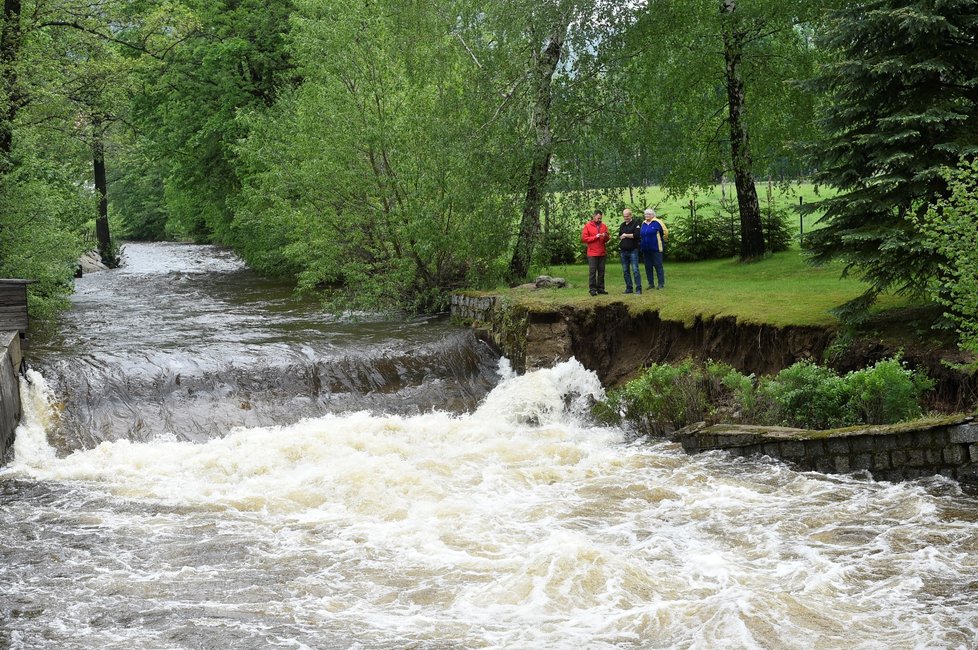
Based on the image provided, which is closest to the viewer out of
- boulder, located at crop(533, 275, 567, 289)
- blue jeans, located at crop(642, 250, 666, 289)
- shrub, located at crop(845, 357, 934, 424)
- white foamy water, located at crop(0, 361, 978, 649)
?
white foamy water, located at crop(0, 361, 978, 649)

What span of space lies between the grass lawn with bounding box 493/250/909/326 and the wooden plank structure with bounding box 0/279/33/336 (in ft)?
28.4

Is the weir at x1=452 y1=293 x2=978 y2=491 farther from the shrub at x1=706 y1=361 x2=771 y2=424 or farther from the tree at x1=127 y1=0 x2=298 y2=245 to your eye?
the tree at x1=127 y1=0 x2=298 y2=245

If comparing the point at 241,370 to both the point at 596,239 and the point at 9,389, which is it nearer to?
the point at 9,389

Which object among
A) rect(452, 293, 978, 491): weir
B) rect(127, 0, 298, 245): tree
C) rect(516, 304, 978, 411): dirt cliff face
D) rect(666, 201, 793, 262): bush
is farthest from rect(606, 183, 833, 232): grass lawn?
rect(127, 0, 298, 245): tree

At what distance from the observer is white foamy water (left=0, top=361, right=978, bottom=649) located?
791 cm

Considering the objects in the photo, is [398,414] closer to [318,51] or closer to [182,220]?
[318,51]

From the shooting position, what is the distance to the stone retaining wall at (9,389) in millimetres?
13703

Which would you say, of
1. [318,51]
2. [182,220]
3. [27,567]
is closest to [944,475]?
[27,567]

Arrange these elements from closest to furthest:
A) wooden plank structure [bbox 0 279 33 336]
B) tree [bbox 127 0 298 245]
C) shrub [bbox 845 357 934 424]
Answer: shrub [bbox 845 357 934 424] → wooden plank structure [bbox 0 279 33 336] → tree [bbox 127 0 298 245]

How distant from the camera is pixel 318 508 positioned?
37.8 feet

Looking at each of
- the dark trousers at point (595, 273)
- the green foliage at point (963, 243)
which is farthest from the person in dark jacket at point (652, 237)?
the green foliage at point (963, 243)

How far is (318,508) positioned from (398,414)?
196 inches

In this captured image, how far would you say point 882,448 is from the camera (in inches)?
451

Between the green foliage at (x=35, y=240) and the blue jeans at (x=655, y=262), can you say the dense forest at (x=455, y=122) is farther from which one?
the blue jeans at (x=655, y=262)
